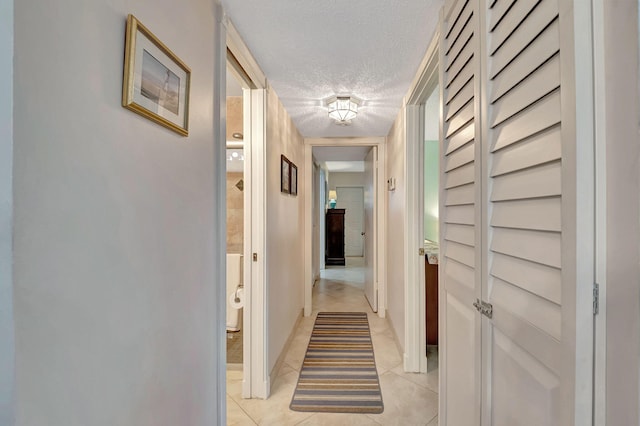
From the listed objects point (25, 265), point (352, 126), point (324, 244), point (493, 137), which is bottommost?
point (324, 244)

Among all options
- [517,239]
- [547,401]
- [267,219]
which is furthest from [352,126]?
[547,401]

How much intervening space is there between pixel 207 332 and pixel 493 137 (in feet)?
4.11

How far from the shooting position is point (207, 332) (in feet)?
3.93

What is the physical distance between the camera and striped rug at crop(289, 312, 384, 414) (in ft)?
6.36

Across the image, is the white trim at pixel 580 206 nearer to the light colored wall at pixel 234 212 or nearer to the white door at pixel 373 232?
the light colored wall at pixel 234 212

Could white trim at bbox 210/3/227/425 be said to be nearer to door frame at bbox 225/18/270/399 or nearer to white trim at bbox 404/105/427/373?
door frame at bbox 225/18/270/399

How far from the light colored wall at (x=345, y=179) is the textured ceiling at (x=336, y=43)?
5.50 metres

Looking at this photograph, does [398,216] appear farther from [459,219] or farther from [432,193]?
[432,193]

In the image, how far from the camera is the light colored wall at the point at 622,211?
1.59 feet

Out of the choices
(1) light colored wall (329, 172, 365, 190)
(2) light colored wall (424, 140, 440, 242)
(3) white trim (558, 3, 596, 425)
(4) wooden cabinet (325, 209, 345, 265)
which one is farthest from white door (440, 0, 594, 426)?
(1) light colored wall (329, 172, 365, 190)

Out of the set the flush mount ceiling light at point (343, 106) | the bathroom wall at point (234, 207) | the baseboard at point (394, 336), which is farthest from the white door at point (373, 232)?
the bathroom wall at point (234, 207)

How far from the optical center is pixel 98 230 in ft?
2.15

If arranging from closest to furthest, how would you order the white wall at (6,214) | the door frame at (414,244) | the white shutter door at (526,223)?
the white wall at (6,214), the white shutter door at (526,223), the door frame at (414,244)

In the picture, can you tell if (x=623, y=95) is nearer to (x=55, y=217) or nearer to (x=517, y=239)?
(x=517, y=239)
